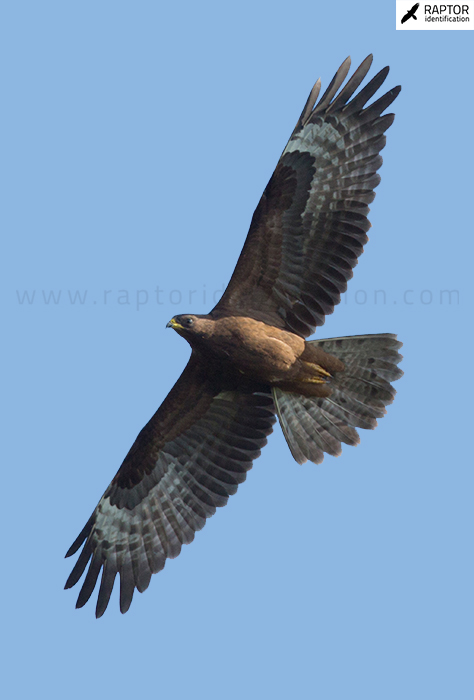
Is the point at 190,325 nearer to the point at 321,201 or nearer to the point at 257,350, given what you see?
the point at 257,350

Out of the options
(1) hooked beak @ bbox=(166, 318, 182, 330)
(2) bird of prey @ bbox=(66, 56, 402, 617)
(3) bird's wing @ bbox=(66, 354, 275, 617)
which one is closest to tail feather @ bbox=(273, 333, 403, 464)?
(2) bird of prey @ bbox=(66, 56, 402, 617)

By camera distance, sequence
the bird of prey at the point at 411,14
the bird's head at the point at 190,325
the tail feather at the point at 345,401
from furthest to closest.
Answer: the bird of prey at the point at 411,14, the tail feather at the point at 345,401, the bird's head at the point at 190,325

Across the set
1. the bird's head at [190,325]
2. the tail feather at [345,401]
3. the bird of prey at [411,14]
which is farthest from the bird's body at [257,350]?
the bird of prey at [411,14]

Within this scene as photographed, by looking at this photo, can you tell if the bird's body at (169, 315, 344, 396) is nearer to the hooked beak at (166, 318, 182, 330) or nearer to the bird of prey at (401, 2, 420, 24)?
the hooked beak at (166, 318, 182, 330)

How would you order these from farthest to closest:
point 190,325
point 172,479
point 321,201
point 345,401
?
point 172,479 → point 345,401 → point 321,201 → point 190,325

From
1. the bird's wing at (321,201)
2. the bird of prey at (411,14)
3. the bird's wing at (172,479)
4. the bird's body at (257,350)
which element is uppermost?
the bird of prey at (411,14)

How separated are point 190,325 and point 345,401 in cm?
166

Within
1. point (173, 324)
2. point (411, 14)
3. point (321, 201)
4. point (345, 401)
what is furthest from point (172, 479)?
point (411, 14)

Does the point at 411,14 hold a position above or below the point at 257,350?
above

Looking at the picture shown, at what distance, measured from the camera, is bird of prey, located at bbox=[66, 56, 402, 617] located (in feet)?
31.2

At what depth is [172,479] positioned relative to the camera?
10.4 metres

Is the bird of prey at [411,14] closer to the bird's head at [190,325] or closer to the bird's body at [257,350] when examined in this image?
the bird's body at [257,350]

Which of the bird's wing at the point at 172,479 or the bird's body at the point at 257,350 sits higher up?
the bird's body at the point at 257,350

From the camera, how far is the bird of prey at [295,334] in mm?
9516
